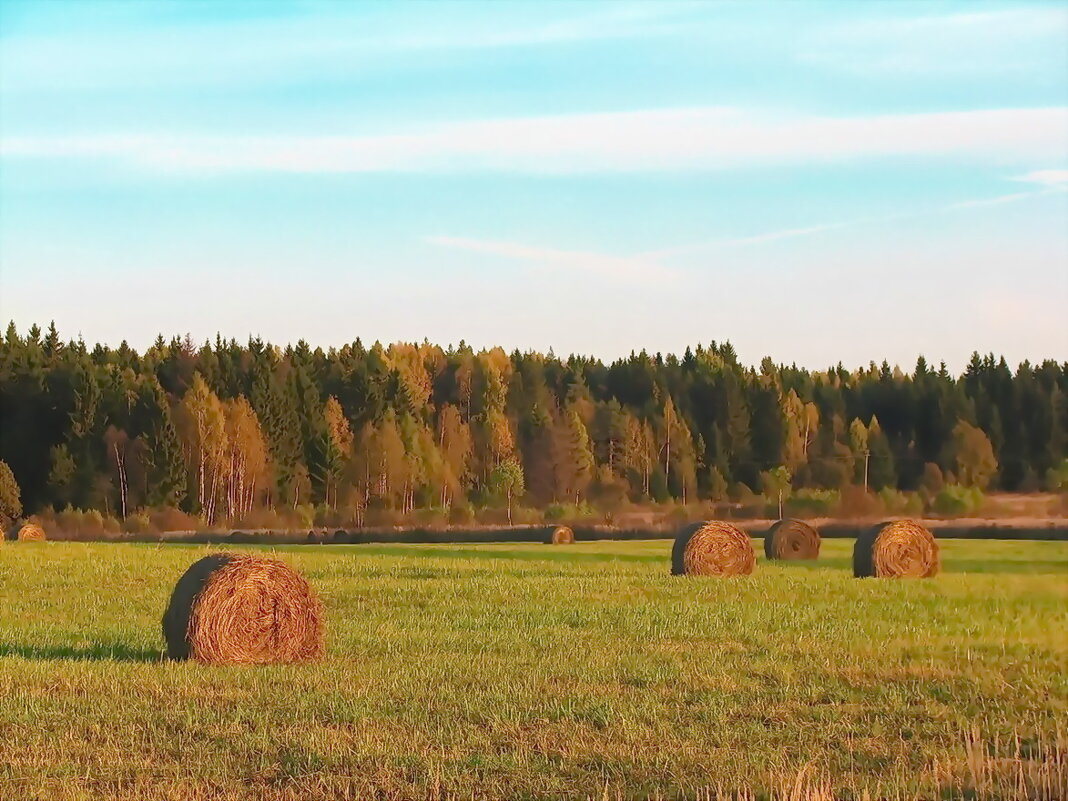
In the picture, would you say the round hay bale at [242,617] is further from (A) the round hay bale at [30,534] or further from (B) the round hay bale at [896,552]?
(A) the round hay bale at [30,534]

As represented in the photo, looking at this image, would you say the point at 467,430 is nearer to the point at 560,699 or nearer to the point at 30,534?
the point at 30,534

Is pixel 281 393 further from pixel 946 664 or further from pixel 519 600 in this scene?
pixel 946 664

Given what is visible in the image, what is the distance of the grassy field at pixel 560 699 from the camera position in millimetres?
12438

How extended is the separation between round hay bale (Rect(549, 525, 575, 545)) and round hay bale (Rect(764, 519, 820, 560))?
54.9ft

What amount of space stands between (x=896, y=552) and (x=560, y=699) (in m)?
21.2

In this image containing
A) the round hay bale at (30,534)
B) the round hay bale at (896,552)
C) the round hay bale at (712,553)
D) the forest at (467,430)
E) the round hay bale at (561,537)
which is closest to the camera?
the round hay bale at (712,553)

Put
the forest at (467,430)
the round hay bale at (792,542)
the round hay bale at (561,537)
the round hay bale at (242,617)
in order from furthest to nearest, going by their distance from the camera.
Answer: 1. the forest at (467,430)
2. the round hay bale at (561,537)
3. the round hay bale at (792,542)
4. the round hay bale at (242,617)

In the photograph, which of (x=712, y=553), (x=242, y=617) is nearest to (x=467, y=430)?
(x=712, y=553)

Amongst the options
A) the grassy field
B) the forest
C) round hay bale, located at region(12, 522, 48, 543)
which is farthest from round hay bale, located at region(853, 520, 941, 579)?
the forest

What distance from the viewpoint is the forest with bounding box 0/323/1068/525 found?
10006 cm

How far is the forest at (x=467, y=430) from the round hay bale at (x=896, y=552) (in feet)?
148

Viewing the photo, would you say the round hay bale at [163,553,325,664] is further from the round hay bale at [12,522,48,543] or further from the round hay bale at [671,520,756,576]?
the round hay bale at [12,522,48,543]

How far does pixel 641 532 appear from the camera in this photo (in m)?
65.6

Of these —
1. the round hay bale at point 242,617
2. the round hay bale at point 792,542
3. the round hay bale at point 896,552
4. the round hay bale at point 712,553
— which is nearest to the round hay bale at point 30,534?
the round hay bale at point 792,542
